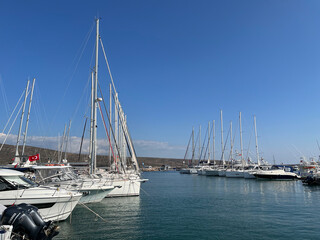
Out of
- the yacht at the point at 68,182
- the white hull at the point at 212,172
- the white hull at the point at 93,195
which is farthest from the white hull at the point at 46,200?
the white hull at the point at 212,172

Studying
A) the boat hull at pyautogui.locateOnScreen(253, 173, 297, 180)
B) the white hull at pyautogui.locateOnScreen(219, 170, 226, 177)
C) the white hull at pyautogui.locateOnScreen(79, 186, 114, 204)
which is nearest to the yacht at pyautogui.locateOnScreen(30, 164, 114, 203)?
the white hull at pyautogui.locateOnScreen(79, 186, 114, 204)

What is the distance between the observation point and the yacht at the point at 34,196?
1366 cm

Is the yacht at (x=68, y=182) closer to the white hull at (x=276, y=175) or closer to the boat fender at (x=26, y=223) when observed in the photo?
the boat fender at (x=26, y=223)

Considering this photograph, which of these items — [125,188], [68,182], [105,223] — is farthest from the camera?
[125,188]

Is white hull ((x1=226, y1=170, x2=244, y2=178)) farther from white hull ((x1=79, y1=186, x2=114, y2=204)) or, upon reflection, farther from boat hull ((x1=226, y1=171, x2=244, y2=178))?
white hull ((x1=79, y1=186, x2=114, y2=204))

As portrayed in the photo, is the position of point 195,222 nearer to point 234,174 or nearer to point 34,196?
point 34,196

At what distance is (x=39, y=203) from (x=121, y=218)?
6.22m

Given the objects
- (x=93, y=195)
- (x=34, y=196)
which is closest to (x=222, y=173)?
(x=93, y=195)

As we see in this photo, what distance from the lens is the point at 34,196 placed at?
550 inches

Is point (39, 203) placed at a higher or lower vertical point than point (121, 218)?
higher

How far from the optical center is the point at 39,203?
14.1 metres

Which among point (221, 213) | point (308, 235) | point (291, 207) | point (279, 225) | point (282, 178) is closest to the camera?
point (308, 235)

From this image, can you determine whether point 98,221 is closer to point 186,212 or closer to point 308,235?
point 186,212

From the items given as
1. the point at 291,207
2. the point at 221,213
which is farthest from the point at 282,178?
the point at 221,213
